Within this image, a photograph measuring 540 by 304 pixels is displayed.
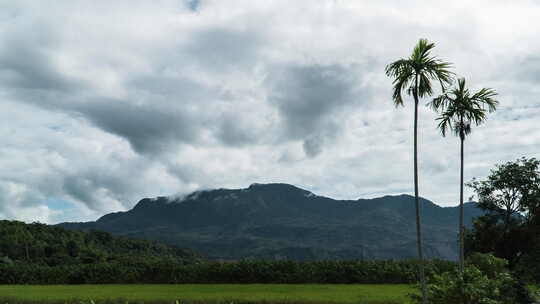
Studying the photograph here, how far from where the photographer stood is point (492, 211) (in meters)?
44.7

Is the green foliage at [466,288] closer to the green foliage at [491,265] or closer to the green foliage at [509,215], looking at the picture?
the green foliage at [491,265]

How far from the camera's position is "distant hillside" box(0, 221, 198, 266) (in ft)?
298

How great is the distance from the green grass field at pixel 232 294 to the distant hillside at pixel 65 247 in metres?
41.9

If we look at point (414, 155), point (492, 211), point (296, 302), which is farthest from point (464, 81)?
point (492, 211)

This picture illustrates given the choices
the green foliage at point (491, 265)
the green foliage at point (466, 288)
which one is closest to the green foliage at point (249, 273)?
the green foliage at point (491, 265)

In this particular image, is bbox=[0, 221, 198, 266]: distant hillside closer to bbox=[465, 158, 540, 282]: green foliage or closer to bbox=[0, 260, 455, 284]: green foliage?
bbox=[0, 260, 455, 284]: green foliage

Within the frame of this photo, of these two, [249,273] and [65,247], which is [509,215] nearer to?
[249,273]

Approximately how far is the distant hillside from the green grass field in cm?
4189

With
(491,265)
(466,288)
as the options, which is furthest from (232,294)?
(466,288)

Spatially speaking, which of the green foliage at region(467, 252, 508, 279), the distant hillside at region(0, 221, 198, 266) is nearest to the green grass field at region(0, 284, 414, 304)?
the green foliage at region(467, 252, 508, 279)

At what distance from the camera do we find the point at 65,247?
102 m

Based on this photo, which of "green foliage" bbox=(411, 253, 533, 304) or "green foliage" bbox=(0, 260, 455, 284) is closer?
"green foliage" bbox=(411, 253, 533, 304)

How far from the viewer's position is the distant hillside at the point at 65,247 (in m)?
90.9

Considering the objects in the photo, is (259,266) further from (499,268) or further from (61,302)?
(499,268)
